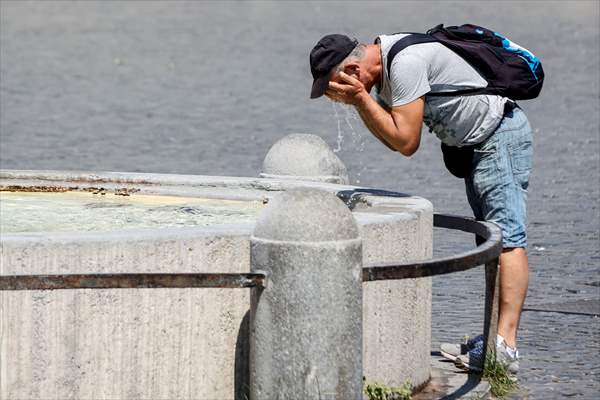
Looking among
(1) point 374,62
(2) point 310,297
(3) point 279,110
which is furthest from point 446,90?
(3) point 279,110

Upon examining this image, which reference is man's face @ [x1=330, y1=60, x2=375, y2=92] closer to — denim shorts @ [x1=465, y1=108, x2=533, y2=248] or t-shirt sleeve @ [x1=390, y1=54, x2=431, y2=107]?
t-shirt sleeve @ [x1=390, y1=54, x2=431, y2=107]

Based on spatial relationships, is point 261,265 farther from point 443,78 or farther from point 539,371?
point 539,371

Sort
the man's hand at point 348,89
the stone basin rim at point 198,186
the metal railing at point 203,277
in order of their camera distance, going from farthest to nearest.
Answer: the stone basin rim at point 198,186
the man's hand at point 348,89
the metal railing at point 203,277

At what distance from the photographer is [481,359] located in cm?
638

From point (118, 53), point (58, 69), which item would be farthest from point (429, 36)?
point (118, 53)

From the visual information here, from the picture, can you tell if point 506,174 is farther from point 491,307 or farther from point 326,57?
point 326,57

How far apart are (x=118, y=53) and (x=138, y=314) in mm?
16729

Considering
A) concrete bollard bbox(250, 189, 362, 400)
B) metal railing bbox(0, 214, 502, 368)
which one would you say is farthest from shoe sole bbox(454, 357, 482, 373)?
A: concrete bollard bbox(250, 189, 362, 400)

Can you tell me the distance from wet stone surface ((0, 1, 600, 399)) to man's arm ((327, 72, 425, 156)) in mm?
704

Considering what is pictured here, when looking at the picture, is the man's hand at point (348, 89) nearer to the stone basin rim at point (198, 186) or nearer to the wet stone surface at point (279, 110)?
the stone basin rim at point (198, 186)

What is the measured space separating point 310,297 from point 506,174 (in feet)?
5.99

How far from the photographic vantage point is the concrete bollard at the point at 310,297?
4.79m

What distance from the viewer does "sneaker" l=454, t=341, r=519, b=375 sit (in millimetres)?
6391

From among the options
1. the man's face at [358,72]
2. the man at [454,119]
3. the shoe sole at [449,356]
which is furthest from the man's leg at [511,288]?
the man's face at [358,72]
